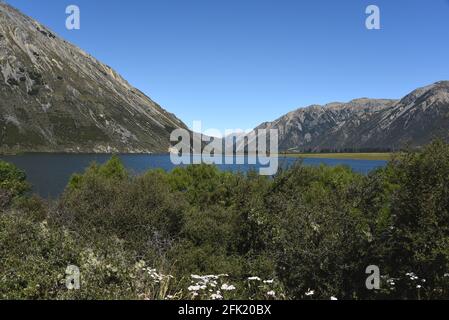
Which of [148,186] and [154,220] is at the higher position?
[148,186]

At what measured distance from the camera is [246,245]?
23906 millimetres

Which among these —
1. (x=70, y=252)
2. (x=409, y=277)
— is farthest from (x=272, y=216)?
(x=70, y=252)

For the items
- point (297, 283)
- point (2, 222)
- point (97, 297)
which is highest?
point (2, 222)

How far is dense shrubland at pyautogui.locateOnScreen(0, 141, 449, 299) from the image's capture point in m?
12.1

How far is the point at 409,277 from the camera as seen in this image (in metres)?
14.8

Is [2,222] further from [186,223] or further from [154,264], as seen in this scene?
[186,223]

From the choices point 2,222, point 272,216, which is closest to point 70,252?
point 2,222

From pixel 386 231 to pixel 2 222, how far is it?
1443cm

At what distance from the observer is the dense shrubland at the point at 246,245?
12.1m

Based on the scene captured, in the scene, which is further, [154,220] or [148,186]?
[148,186]
